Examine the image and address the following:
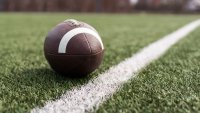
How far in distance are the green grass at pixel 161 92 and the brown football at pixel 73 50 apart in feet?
1.34

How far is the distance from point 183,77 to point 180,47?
261cm

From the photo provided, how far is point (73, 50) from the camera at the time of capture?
10.2 feet

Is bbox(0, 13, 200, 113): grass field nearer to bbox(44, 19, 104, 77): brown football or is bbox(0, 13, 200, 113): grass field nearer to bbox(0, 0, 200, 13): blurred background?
bbox(44, 19, 104, 77): brown football

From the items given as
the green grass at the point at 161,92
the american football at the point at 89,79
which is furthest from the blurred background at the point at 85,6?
the green grass at the point at 161,92

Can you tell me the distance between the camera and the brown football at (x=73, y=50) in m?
3.11

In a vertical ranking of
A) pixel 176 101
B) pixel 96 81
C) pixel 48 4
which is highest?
pixel 176 101

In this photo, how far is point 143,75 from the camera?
11.0 feet

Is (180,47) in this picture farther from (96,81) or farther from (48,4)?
(48,4)

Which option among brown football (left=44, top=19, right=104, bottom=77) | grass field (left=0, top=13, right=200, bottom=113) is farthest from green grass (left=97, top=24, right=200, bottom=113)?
brown football (left=44, top=19, right=104, bottom=77)

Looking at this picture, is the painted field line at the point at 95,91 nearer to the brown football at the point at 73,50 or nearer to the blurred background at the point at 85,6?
the brown football at the point at 73,50

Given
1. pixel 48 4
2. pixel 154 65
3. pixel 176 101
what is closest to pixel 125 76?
pixel 154 65

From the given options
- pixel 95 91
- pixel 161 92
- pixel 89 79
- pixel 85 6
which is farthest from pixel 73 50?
pixel 85 6

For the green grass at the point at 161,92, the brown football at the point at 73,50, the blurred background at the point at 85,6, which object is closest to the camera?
the green grass at the point at 161,92

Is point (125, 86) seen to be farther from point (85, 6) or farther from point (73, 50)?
point (85, 6)
